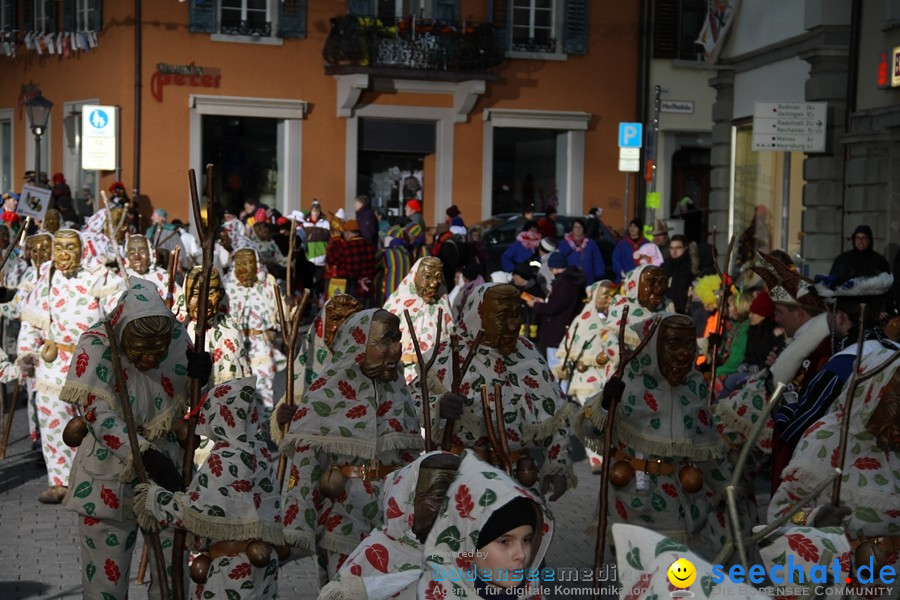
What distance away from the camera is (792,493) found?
18.4ft

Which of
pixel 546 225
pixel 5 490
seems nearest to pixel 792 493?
pixel 5 490

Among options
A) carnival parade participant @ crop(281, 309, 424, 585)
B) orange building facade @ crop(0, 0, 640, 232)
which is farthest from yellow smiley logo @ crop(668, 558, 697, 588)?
orange building facade @ crop(0, 0, 640, 232)

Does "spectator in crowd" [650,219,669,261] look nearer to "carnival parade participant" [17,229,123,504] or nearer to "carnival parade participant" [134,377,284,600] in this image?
"carnival parade participant" [17,229,123,504]

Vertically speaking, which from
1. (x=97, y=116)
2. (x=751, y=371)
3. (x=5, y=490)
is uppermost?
(x=97, y=116)

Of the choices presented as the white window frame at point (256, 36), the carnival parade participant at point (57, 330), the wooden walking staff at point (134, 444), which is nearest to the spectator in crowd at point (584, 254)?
the carnival parade participant at point (57, 330)

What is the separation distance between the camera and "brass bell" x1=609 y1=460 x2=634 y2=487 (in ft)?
24.0

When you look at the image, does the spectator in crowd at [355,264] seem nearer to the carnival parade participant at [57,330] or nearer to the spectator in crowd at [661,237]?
the spectator in crowd at [661,237]

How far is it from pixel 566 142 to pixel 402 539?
29601 millimetres

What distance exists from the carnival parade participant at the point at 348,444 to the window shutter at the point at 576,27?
27321mm

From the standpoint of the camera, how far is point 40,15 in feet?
112

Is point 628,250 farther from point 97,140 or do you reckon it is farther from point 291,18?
point 291,18

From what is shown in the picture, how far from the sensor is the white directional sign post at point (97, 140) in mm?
26141

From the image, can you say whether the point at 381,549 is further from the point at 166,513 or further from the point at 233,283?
the point at 233,283

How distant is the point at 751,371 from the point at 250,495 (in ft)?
20.1
